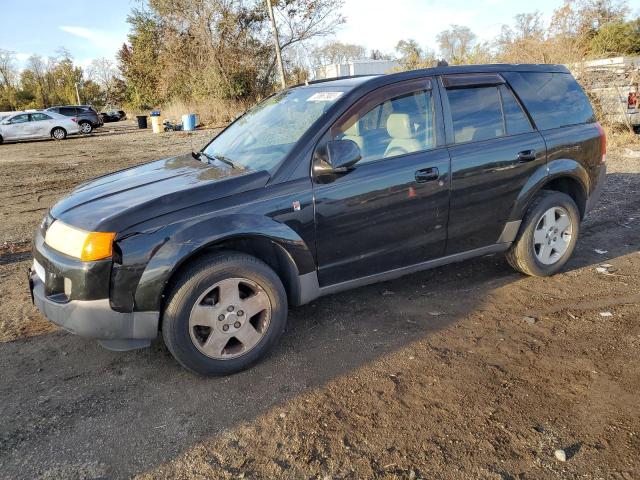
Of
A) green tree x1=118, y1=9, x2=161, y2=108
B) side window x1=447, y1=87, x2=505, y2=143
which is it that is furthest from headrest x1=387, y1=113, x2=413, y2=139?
green tree x1=118, y1=9, x2=161, y2=108

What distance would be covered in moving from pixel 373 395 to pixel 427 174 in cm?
164

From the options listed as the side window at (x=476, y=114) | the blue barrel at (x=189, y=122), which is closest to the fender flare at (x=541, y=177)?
the side window at (x=476, y=114)

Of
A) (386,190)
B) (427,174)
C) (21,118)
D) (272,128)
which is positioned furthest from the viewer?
(21,118)

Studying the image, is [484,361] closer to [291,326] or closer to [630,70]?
[291,326]

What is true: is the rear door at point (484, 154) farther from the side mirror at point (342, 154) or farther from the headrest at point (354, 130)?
the side mirror at point (342, 154)

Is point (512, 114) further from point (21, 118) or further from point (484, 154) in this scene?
point (21, 118)

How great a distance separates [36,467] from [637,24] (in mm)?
33826

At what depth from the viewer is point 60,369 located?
10.8 ft

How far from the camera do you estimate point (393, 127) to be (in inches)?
145

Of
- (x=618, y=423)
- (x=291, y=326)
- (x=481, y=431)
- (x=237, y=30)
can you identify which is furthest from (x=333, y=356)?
(x=237, y=30)

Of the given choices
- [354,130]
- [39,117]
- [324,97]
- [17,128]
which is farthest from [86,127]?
[354,130]

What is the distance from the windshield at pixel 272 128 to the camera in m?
3.52

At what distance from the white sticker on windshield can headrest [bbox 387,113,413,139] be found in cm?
43

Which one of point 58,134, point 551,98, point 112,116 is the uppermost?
point 112,116
